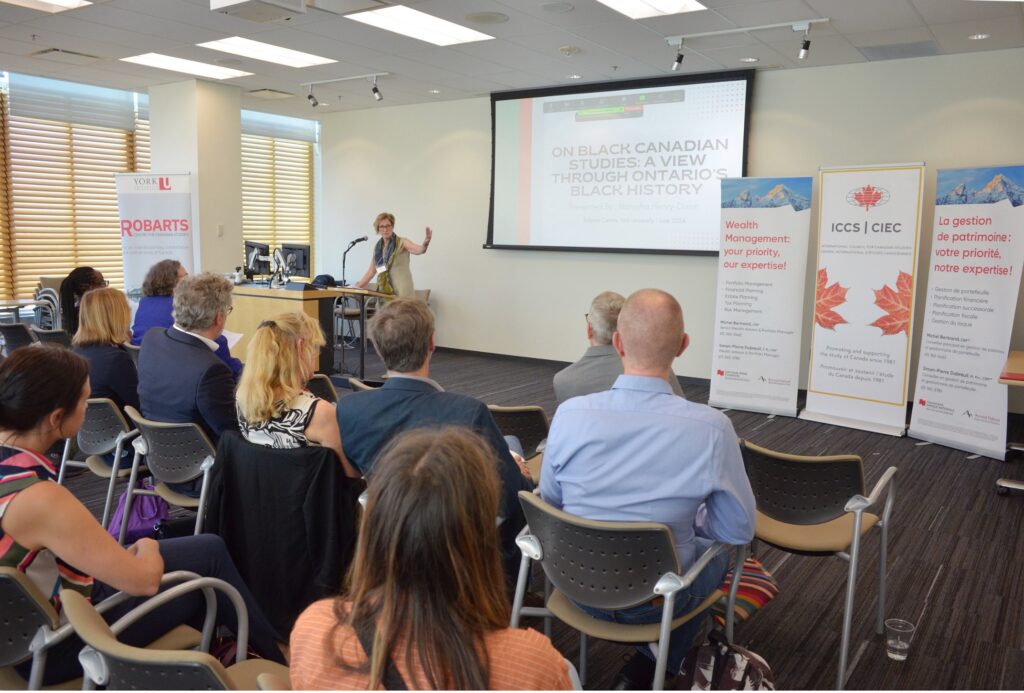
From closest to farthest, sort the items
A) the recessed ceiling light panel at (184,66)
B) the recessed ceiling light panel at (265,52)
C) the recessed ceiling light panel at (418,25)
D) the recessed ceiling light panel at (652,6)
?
the recessed ceiling light panel at (652,6)
the recessed ceiling light panel at (418,25)
the recessed ceiling light panel at (265,52)
the recessed ceiling light panel at (184,66)

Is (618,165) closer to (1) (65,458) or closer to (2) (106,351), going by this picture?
(2) (106,351)

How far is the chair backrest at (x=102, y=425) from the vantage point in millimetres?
3518

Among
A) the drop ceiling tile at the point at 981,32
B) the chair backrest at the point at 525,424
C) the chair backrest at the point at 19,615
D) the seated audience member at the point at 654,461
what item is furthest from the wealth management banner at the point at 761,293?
the chair backrest at the point at 19,615

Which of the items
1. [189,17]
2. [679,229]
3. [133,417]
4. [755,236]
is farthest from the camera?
[679,229]

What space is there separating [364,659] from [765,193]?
6318 mm

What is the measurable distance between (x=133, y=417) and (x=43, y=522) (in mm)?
1467

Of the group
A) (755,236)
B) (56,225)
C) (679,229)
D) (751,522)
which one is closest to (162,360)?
(751,522)

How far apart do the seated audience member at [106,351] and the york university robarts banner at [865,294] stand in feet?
16.9

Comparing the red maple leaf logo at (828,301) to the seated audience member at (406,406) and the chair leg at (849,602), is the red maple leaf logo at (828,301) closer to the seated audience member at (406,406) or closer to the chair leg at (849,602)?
the chair leg at (849,602)

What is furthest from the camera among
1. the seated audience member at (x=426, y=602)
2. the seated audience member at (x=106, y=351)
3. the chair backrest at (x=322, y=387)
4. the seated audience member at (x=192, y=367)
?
the chair backrest at (x=322, y=387)

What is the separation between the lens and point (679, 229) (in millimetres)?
7852

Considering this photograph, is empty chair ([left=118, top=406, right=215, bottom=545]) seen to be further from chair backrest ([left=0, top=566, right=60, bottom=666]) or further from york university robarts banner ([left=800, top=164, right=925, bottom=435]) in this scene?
york university robarts banner ([left=800, top=164, right=925, bottom=435])

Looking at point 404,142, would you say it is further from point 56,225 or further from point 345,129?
point 56,225

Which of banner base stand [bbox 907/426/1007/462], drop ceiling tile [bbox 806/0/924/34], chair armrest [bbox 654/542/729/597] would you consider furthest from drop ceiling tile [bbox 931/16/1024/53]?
chair armrest [bbox 654/542/729/597]
